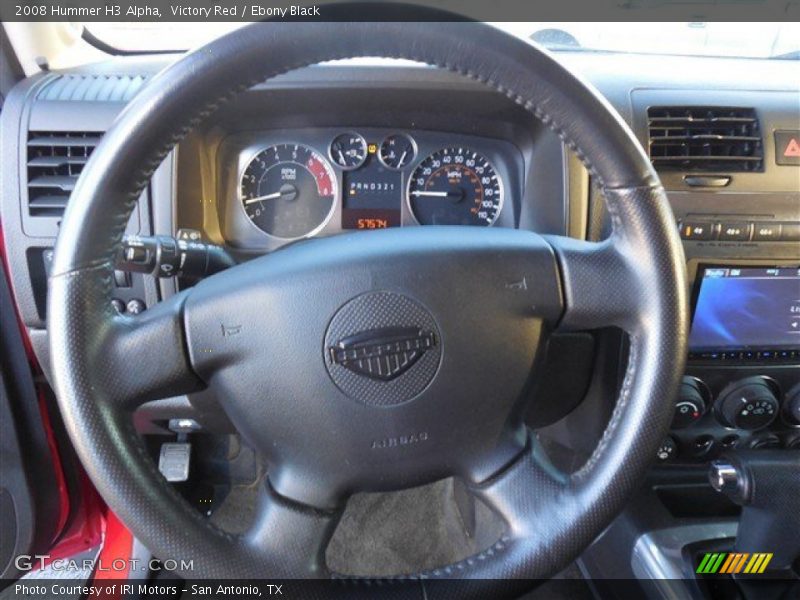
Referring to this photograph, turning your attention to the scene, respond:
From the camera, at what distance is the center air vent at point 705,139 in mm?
1229

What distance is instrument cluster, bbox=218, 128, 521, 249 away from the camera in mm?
1344

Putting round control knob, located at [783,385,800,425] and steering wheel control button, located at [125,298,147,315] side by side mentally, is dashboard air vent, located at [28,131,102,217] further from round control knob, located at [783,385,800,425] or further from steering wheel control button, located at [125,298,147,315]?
round control knob, located at [783,385,800,425]

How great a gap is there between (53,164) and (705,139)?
1103mm

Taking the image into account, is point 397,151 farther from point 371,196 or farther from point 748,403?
point 748,403

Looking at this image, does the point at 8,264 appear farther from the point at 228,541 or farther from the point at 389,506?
the point at 389,506

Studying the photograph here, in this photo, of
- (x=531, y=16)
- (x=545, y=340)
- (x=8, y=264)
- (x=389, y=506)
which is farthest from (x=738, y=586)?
(x=8, y=264)

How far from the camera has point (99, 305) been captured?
78cm

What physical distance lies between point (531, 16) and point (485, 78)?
71cm

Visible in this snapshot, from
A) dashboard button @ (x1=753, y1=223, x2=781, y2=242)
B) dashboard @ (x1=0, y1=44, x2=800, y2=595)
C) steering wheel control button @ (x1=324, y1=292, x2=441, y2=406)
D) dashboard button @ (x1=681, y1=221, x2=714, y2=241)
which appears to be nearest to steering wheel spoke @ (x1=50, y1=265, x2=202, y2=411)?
steering wheel control button @ (x1=324, y1=292, x2=441, y2=406)

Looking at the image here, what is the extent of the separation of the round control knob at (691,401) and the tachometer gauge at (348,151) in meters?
0.71

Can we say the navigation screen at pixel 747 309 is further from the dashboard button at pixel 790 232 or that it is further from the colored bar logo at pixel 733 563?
the colored bar logo at pixel 733 563

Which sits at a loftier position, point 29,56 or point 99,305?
point 29,56

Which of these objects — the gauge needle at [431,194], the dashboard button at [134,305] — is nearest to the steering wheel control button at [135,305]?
the dashboard button at [134,305]

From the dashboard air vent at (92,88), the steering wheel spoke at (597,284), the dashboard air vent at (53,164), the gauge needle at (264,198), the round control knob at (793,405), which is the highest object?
the dashboard air vent at (92,88)
